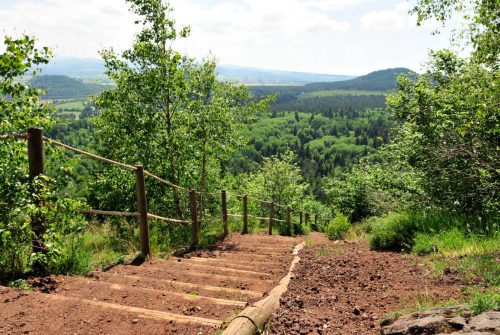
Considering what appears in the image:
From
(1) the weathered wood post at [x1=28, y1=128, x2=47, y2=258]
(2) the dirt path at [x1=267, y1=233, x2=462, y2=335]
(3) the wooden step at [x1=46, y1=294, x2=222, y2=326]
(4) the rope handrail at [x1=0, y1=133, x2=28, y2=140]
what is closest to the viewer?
(3) the wooden step at [x1=46, y1=294, x2=222, y2=326]

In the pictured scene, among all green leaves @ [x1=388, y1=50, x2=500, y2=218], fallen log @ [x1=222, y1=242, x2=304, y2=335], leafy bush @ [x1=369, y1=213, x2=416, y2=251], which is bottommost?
leafy bush @ [x1=369, y1=213, x2=416, y2=251]

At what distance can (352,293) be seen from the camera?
4590 millimetres

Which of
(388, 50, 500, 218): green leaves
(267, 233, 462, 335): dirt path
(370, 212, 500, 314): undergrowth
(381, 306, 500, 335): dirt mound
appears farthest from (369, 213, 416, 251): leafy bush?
(381, 306, 500, 335): dirt mound

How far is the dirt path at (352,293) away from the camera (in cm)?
357

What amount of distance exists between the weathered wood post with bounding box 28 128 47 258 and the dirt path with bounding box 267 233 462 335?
112 inches

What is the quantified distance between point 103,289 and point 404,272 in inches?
159

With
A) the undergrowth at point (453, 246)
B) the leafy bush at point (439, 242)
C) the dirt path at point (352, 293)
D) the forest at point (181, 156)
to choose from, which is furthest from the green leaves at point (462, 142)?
the dirt path at point (352, 293)

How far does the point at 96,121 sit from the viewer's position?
42.5 ft

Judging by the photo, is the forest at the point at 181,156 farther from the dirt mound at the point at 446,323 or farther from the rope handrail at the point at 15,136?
the dirt mound at the point at 446,323

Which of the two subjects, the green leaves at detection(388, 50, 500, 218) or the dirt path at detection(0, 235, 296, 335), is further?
the green leaves at detection(388, 50, 500, 218)

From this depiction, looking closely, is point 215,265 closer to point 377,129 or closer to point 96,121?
point 96,121

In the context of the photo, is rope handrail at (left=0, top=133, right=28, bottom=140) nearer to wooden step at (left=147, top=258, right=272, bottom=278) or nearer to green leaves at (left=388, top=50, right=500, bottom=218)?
wooden step at (left=147, top=258, right=272, bottom=278)

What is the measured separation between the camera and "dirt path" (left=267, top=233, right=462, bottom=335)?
3.57m

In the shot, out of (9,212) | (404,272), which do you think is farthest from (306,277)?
(9,212)
